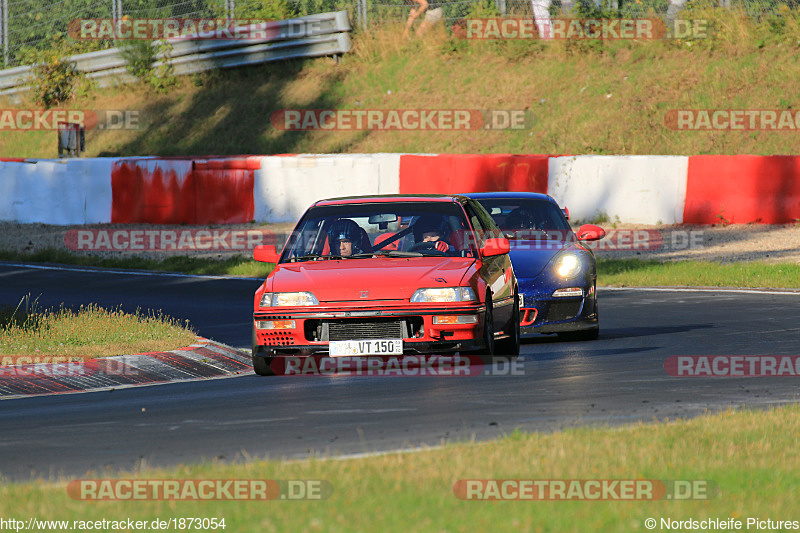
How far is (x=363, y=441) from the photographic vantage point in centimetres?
718

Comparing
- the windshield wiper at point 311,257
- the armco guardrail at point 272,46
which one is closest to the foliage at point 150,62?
the armco guardrail at point 272,46

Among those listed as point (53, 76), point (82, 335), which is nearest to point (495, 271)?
point (82, 335)

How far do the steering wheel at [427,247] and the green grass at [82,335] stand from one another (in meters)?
2.46

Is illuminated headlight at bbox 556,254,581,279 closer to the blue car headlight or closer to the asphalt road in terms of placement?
the blue car headlight

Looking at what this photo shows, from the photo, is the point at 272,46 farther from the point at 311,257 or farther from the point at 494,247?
the point at 494,247

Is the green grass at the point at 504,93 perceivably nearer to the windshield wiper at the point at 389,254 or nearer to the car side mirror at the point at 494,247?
the car side mirror at the point at 494,247

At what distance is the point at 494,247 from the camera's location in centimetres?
1048

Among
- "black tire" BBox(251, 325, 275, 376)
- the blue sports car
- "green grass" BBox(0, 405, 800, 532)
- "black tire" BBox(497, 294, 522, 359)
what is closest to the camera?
"green grass" BBox(0, 405, 800, 532)

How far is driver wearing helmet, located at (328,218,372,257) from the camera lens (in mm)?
10547

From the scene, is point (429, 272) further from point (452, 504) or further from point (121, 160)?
point (121, 160)

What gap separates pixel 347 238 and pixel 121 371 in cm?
215

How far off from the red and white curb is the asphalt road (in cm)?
44

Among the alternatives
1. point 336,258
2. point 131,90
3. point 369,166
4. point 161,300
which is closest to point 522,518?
point 336,258

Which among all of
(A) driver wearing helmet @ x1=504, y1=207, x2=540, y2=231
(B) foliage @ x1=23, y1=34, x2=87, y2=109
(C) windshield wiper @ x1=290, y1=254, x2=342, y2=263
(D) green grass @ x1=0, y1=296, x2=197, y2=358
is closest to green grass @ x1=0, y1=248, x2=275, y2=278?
(A) driver wearing helmet @ x1=504, y1=207, x2=540, y2=231
